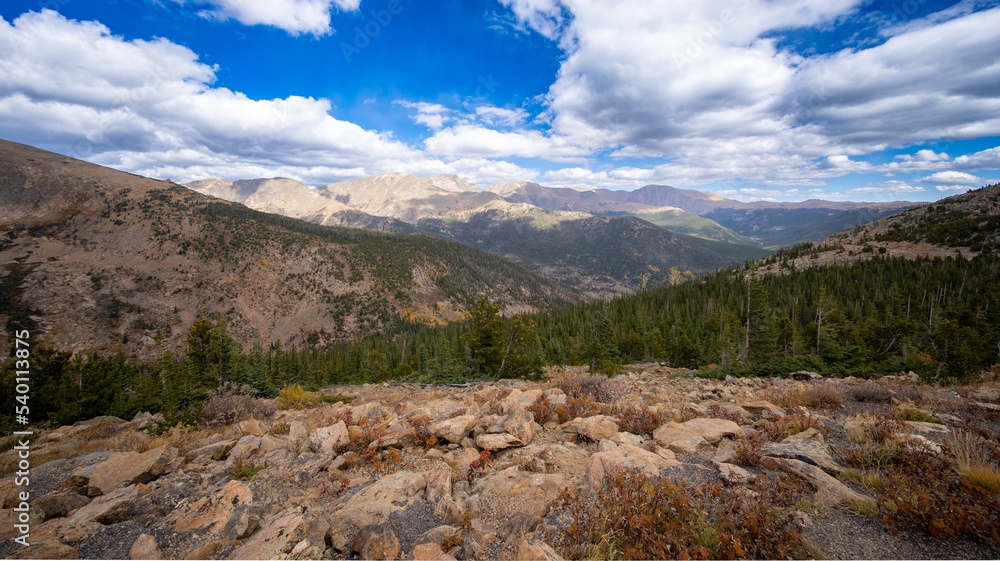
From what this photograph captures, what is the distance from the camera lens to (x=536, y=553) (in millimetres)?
4566

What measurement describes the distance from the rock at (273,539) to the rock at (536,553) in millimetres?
3704

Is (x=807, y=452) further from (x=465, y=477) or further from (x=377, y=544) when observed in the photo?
(x=377, y=544)

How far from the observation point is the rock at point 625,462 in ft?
21.6

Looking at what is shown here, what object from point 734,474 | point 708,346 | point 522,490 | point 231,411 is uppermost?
point 734,474

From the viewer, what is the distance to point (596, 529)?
16.2 feet

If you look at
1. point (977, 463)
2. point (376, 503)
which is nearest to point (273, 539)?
point (376, 503)

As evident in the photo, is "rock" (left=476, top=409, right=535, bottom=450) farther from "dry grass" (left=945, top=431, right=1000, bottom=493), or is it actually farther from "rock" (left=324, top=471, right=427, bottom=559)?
"dry grass" (left=945, top=431, right=1000, bottom=493)

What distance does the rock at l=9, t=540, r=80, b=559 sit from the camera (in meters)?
5.07

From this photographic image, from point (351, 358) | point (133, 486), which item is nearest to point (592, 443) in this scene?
point (133, 486)

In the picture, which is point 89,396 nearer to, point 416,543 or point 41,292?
point 416,543

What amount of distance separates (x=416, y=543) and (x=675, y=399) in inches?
459

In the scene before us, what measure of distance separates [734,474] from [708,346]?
47601 mm

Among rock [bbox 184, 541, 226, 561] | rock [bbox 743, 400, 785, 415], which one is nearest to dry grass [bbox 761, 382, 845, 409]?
rock [bbox 743, 400, 785, 415]

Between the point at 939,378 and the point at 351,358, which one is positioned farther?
the point at 351,358
